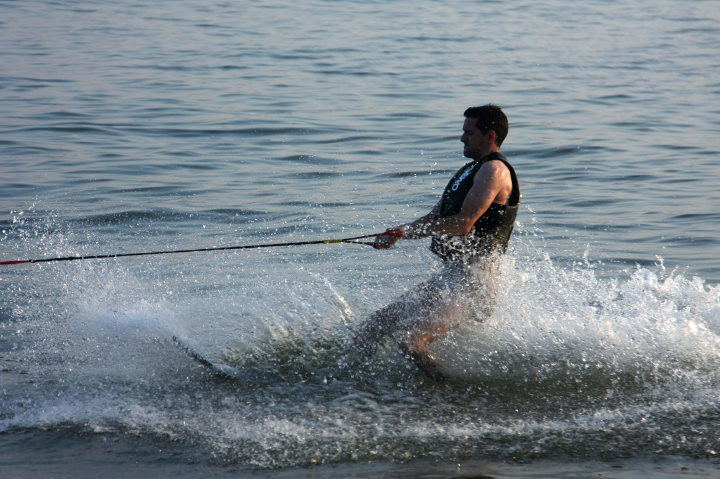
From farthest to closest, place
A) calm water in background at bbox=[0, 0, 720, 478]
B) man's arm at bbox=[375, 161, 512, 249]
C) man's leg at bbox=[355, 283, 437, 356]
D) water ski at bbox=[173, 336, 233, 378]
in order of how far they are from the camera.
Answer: water ski at bbox=[173, 336, 233, 378] < man's leg at bbox=[355, 283, 437, 356] < man's arm at bbox=[375, 161, 512, 249] < calm water in background at bbox=[0, 0, 720, 478]

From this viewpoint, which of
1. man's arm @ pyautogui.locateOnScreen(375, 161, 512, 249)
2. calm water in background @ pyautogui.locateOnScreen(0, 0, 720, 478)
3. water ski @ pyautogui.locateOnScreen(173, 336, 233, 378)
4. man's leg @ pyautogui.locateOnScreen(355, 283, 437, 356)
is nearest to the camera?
calm water in background @ pyautogui.locateOnScreen(0, 0, 720, 478)

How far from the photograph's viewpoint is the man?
595cm

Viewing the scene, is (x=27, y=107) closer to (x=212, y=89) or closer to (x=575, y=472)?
(x=212, y=89)

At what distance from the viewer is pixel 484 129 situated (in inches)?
240

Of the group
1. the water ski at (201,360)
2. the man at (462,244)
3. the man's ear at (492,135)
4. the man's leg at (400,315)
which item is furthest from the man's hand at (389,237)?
the water ski at (201,360)

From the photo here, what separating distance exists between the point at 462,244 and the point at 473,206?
12.4 inches

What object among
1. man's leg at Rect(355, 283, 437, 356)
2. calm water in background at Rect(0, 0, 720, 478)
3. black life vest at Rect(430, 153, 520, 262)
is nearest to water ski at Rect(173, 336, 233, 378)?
calm water in background at Rect(0, 0, 720, 478)

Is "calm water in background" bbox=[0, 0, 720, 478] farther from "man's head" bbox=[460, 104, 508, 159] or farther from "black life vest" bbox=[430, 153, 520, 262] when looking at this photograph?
"man's head" bbox=[460, 104, 508, 159]

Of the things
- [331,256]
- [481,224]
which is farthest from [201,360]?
[331,256]

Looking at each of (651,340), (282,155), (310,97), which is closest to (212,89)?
(310,97)

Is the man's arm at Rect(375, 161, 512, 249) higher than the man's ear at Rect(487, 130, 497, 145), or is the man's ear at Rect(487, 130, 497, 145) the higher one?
the man's ear at Rect(487, 130, 497, 145)

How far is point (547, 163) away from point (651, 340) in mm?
6389

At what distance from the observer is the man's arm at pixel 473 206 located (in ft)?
19.3

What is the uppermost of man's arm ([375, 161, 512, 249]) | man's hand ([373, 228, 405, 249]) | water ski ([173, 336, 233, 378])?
man's arm ([375, 161, 512, 249])
